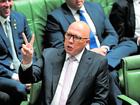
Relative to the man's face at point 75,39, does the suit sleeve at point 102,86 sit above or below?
below

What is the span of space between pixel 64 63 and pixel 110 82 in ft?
1.56

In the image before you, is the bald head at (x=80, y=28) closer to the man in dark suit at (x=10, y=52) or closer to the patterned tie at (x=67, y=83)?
the patterned tie at (x=67, y=83)

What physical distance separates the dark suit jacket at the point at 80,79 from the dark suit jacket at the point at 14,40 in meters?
0.60

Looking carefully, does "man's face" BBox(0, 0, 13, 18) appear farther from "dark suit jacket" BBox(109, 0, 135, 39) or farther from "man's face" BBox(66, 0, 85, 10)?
"dark suit jacket" BBox(109, 0, 135, 39)

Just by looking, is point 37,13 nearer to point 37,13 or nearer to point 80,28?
point 37,13

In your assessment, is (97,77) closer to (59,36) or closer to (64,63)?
(64,63)

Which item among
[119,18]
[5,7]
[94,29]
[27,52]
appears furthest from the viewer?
[119,18]

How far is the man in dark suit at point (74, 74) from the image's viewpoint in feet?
9.93

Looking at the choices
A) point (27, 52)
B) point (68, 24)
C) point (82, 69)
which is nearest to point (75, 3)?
point (68, 24)

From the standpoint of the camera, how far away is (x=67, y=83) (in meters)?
3.08

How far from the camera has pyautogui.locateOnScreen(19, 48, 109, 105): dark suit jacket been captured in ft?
9.91

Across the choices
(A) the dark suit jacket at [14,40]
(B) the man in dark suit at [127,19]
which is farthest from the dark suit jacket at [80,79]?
(B) the man in dark suit at [127,19]

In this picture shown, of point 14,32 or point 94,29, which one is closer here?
point 14,32

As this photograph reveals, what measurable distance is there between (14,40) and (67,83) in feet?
2.73
